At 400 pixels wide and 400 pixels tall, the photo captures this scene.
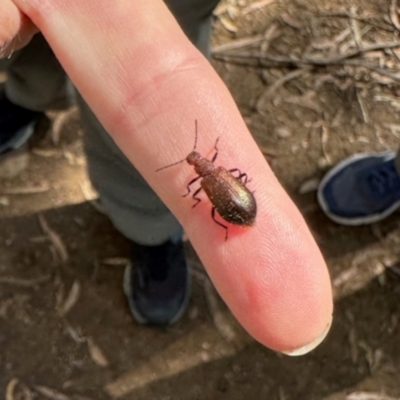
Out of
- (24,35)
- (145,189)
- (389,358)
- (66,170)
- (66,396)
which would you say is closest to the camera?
(24,35)

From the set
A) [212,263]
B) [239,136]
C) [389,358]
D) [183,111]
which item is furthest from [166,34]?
[389,358]

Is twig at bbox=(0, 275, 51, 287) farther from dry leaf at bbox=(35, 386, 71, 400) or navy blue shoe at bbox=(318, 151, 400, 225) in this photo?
navy blue shoe at bbox=(318, 151, 400, 225)

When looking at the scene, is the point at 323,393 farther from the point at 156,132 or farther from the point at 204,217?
the point at 156,132

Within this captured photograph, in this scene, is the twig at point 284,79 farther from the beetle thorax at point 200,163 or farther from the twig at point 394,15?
the beetle thorax at point 200,163

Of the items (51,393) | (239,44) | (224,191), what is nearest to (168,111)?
(224,191)

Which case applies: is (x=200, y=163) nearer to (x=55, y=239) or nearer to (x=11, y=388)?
(x=55, y=239)

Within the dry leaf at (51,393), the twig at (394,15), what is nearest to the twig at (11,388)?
the dry leaf at (51,393)
